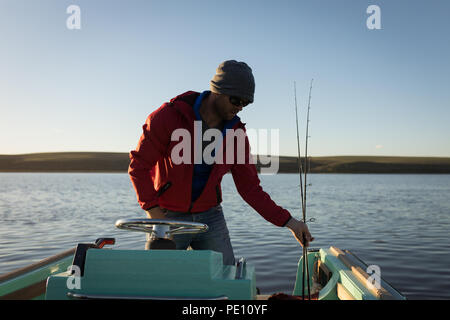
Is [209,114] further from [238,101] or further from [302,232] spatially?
[302,232]

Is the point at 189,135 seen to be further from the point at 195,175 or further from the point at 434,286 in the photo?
the point at 434,286

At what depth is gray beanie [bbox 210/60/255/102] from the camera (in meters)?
2.48

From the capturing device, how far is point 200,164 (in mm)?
2875

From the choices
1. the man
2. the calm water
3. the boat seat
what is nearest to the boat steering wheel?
the boat seat

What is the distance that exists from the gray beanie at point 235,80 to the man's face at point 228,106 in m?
0.07

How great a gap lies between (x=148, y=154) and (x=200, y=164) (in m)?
0.43

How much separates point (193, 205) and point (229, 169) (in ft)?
1.49

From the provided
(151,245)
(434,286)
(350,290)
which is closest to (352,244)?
(434,286)

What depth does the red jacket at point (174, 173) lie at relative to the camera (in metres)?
2.56

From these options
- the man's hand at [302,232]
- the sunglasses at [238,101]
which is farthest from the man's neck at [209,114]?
the man's hand at [302,232]

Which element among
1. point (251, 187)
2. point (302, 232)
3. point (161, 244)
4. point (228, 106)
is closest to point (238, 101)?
point (228, 106)

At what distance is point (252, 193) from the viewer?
10.2 ft
